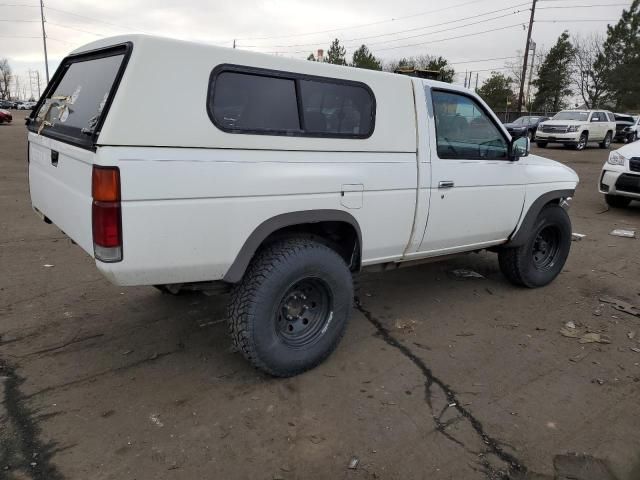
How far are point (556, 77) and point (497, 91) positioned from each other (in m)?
8.03

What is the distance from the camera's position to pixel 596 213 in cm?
934

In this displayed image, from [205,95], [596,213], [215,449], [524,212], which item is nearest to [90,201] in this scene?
[205,95]

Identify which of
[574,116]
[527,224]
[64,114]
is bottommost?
[527,224]

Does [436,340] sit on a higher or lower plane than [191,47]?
lower

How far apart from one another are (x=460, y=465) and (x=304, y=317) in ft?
4.32

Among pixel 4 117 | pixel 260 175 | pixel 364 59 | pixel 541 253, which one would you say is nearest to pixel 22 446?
pixel 260 175

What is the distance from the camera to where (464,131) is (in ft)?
13.2

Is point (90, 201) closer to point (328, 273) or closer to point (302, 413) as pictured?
point (328, 273)

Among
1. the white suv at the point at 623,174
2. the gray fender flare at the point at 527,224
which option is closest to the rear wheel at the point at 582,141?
the white suv at the point at 623,174

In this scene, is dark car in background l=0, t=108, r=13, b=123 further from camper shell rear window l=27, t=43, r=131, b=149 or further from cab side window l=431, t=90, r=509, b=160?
cab side window l=431, t=90, r=509, b=160

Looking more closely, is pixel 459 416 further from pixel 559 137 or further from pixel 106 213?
pixel 559 137

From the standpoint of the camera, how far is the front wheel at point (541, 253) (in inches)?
189

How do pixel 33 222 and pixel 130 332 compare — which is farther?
pixel 33 222

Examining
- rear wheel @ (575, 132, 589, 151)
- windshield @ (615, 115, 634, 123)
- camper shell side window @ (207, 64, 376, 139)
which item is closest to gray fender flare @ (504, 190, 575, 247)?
camper shell side window @ (207, 64, 376, 139)
